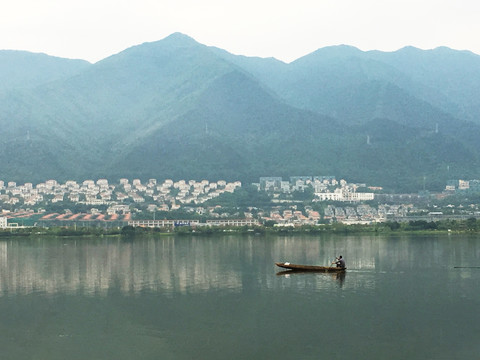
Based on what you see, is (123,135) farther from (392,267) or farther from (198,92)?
(392,267)

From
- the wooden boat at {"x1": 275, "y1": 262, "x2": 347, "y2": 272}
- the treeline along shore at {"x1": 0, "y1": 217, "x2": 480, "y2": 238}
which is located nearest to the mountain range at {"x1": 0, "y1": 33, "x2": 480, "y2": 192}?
the treeline along shore at {"x1": 0, "y1": 217, "x2": 480, "y2": 238}

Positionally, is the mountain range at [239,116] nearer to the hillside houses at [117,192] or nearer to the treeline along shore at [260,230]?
the hillside houses at [117,192]

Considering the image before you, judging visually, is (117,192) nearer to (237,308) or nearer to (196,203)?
(196,203)

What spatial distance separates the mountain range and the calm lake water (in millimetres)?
68467

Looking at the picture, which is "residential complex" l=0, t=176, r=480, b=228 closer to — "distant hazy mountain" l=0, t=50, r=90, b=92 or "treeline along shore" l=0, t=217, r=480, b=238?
"treeline along shore" l=0, t=217, r=480, b=238

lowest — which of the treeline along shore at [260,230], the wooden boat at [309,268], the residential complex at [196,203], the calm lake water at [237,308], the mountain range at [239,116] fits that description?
the calm lake water at [237,308]

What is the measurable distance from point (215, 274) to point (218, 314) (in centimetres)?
799

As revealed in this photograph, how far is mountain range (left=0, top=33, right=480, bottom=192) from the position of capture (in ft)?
354

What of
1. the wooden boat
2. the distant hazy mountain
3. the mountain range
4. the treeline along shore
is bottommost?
the wooden boat

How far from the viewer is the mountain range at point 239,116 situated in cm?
10800

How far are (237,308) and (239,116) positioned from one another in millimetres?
106635

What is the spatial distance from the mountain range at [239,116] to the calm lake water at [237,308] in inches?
2696

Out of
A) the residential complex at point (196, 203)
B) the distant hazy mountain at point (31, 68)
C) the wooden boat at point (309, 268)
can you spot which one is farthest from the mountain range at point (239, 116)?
the wooden boat at point (309, 268)

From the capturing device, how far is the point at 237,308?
20.6 m
